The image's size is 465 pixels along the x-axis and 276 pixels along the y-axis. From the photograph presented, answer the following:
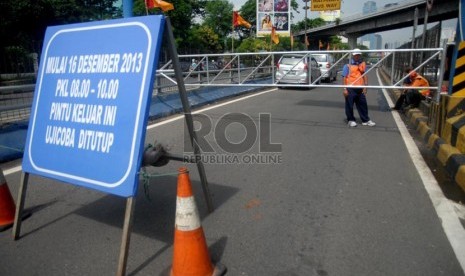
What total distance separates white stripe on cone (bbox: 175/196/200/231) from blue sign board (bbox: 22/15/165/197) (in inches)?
15.2

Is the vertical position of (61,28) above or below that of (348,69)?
above

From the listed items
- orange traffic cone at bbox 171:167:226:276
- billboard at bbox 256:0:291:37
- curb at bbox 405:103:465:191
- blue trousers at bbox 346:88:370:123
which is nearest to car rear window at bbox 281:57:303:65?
blue trousers at bbox 346:88:370:123

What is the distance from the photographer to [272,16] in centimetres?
3441

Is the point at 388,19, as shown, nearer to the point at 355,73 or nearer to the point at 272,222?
the point at 355,73

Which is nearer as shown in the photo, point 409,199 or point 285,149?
point 409,199

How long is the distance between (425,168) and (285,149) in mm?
2132

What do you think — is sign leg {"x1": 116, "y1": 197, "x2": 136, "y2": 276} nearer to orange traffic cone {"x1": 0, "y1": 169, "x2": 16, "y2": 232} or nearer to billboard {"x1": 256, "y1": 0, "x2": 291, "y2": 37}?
orange traffic cone {"x1": 0, "y1": 169, "x2": 16, "y2": 232}

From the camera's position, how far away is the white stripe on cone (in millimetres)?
2723

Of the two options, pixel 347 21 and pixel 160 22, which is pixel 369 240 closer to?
pixel 160 22

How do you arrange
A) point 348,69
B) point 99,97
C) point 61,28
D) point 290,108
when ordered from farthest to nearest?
point 290,108 → point 348,69 → point 61,28 → point 99,97

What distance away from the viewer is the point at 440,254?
3117 millimetres

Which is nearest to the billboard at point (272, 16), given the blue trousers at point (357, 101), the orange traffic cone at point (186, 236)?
the blue trousers at point (357, 101)

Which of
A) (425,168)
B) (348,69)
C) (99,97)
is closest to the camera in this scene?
(99,97)

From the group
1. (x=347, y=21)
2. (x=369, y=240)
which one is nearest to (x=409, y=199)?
(x=369, y=240)
